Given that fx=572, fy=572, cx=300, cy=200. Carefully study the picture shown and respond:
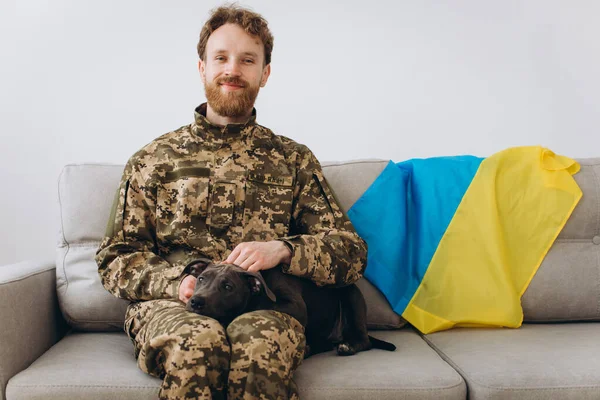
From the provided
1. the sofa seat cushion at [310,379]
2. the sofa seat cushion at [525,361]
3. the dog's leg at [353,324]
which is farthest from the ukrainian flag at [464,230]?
the sofa seat cushion at [310,379]

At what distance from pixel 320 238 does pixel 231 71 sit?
71 centimetres

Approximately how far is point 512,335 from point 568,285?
0.38 meters

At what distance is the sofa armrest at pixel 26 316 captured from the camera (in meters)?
1.74

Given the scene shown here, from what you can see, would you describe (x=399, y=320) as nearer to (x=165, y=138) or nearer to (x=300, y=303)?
(x=300, y=303)

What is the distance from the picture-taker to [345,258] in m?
2.01

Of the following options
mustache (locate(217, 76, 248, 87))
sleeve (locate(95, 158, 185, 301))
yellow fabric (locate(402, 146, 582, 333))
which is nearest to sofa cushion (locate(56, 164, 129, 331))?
sleeve (locate(95, 158, 185, 301))

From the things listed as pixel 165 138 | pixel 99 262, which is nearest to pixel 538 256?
pixel 165 138

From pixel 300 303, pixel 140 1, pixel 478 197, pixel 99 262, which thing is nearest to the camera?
pixel 300 303

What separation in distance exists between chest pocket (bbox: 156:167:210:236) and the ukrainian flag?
0.68m

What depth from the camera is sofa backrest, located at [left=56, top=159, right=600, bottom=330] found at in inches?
84.7

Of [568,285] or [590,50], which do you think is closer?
[568,285]

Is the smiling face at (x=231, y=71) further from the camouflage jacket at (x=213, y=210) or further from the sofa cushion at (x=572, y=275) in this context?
the sofa cushion at (x=572, y=275)

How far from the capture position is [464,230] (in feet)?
7.73

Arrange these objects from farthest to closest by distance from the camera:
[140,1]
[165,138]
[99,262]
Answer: [140,1] < [165,138] < [99,262]
